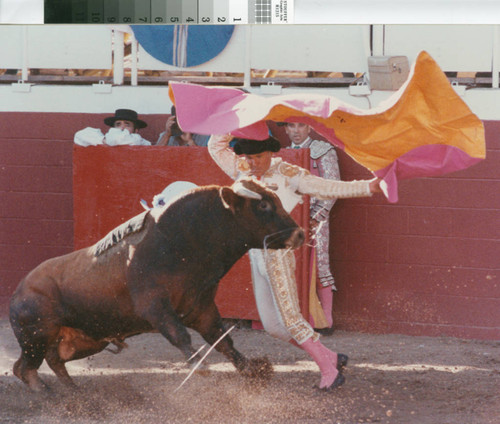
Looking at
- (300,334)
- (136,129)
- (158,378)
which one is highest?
(136,129)

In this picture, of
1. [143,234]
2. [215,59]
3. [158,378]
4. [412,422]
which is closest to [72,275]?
[143,234]

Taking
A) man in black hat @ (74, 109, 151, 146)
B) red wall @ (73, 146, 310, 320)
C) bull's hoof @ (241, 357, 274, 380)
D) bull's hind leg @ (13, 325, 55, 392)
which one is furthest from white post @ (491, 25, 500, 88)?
bull's hind leg @ (13, 325, 55, 392)

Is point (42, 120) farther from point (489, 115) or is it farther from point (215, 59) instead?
point (489, 115)

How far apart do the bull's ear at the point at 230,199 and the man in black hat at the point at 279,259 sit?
30 centimetres

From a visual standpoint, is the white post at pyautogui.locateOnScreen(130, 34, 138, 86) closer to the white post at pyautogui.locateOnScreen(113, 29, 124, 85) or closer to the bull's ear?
the white post at pyautogui.locateOnScreen(113, 29, 124, 85)

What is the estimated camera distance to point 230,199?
4414 mm

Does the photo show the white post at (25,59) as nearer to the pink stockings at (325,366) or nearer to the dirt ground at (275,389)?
the dirt ground at (275,389)

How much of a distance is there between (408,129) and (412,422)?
1.25 meters

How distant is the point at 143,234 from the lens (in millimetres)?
4547

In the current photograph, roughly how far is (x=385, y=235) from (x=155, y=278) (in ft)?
6.89

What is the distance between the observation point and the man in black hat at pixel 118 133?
19.6 feet

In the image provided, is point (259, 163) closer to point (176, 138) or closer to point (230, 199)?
point (230, 199)

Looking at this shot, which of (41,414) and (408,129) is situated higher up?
(408,129)

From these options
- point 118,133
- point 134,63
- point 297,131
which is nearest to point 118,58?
point 134,63
